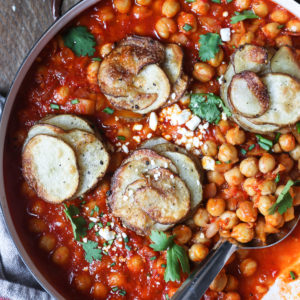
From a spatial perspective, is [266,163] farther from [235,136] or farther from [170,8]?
[170,8]

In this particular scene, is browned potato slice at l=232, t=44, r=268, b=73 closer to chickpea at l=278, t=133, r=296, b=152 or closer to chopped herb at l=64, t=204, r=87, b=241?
chickpea at l=278, t=133, r=296, b=152

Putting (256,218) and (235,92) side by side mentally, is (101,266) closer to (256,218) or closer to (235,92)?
A: (256,218)

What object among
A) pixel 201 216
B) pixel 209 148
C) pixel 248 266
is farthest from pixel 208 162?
pixel 248 266

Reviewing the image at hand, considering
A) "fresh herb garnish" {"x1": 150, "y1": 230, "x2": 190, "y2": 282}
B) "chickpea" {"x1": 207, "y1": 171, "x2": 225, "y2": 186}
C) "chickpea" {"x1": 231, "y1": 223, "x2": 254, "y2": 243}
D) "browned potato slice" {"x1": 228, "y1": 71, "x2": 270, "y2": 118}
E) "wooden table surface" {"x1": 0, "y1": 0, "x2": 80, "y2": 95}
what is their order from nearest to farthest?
"browned potato slice" {"x1": 228, "y1": 71, "x2": 270, "y2": 118}
"fresh herb garnish" {"x1": 150, "y1": 230, "x2": 190, "y2": 282}
"chickpea" {"x1": 231, "y1": 223, "x2": 254, "y2": 243}
"chickpea" {"x1": 207, "y1": 171, "x2": 225, "y2": 186}
"wooden table surface" {"x1": 0, "y1": 0, "x2": 80, "y2": 95}

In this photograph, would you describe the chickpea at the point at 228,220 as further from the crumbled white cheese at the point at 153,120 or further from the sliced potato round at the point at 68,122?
the sliced potato round at the point at 68,122

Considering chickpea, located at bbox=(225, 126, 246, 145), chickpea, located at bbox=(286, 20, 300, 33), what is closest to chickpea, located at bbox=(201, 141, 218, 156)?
chickpea, located at bbox=(225, 126, 246, 145)

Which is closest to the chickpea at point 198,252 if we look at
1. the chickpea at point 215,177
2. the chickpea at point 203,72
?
the chickpea at point 215,177
